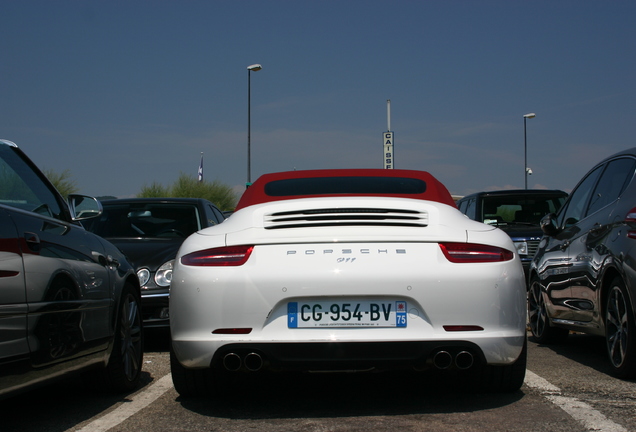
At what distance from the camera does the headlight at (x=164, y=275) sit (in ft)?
25.4

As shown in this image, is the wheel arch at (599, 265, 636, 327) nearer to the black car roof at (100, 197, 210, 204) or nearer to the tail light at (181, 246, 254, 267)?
the tail light at (181, 246, 254, 267)

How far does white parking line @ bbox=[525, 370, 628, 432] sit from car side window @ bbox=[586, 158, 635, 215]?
1.54 metres

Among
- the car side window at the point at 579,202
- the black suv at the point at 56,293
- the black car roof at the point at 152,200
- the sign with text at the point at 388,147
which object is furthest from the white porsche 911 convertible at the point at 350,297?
the sign with text at the point at 388,147

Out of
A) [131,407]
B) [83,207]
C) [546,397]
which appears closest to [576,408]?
[546,397]

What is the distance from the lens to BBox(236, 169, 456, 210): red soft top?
5367 mm

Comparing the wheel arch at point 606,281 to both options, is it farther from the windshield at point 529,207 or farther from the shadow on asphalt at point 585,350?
the windshield at point 529,207

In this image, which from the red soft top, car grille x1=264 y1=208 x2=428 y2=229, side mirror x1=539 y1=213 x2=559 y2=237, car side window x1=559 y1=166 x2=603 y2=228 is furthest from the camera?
side mirror x1=539 y1=213 x2=559 y2=237

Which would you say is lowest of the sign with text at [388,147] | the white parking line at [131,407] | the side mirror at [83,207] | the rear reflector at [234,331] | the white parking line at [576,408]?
the white parking line at [131,407]

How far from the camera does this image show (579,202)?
7.23m

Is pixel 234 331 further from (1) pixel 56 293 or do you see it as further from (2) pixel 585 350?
(2) pixel 585 350

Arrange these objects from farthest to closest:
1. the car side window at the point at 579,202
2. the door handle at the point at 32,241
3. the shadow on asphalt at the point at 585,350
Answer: the car side window at the point at 579,202
the shadow on asphalt at the point at 585,350
the door handle at the point at 32,241

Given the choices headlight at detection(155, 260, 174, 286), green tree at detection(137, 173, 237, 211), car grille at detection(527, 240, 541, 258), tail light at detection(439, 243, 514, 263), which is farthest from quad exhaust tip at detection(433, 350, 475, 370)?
green tree at detection(137, 173, 237, 211)

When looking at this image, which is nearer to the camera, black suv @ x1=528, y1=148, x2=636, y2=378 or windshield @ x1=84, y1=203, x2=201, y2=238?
black suv @ x1=528, y1=148, x2=636, y2=378

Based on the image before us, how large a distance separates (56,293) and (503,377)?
2513mm
